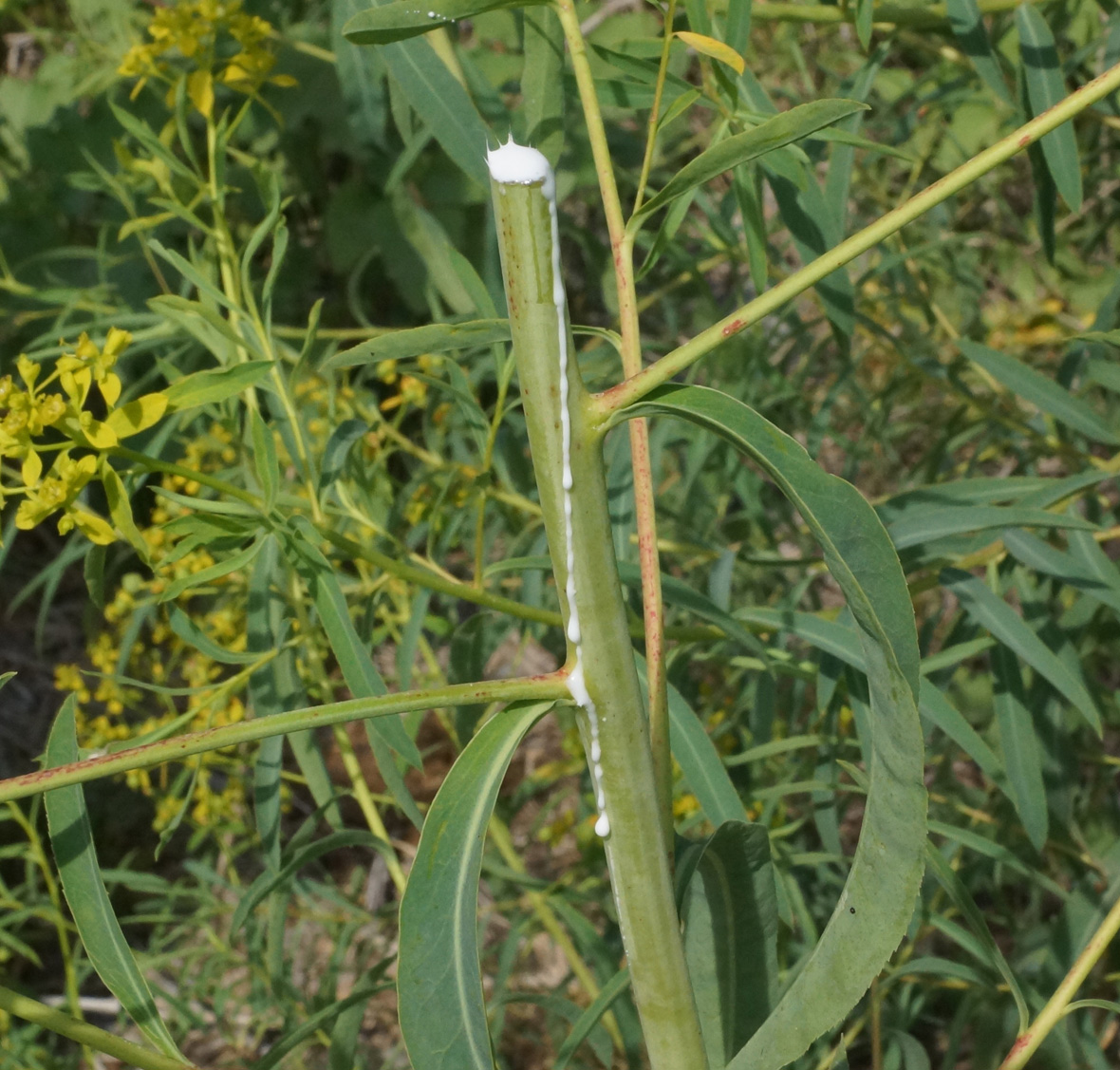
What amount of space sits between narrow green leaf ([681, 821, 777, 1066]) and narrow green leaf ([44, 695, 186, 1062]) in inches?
12.0

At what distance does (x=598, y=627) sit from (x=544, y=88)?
41cm

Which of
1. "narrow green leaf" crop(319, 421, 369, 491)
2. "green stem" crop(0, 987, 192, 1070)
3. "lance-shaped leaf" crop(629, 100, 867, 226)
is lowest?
"green stem" crop(0, 987, 192, 1070)

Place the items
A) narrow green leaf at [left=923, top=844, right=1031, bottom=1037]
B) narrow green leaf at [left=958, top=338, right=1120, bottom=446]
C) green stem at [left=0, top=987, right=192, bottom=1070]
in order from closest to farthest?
1. green stem at [left=0, top=987, right=192, bottom=1070]
2. narrow green leaf at [left=923, top=844, right=1031, bottom=1037]
3. narrow green leaf at [left=958, top=338, right=1120, bottom=446]

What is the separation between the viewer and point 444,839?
515 mm

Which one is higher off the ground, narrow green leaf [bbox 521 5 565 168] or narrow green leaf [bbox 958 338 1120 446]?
narrow green leaf [bbox 521 5 565 168]

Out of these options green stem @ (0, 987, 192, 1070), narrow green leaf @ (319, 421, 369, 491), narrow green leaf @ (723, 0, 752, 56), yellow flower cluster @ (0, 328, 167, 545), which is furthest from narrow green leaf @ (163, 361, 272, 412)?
narrow green leaf @ (723, 0, 752, 56)

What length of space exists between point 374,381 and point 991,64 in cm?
151

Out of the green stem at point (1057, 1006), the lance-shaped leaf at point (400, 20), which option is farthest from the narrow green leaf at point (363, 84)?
the green stem at point (1057, 1006)

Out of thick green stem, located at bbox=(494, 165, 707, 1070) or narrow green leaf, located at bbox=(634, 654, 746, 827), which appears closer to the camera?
thick green stem, located at bbox=(494, 165, 707, 1070)

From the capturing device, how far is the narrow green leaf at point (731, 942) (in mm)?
646

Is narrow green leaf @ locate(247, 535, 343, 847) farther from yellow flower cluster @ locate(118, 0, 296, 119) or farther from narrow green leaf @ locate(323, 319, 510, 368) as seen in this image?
yellow flower cluster @ locate(118, 0, 296, 119)

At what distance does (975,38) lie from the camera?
1.02 m

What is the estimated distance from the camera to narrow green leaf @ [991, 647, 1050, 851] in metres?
0.99

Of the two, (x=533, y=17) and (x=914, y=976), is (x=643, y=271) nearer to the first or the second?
(x=533, y=17)
